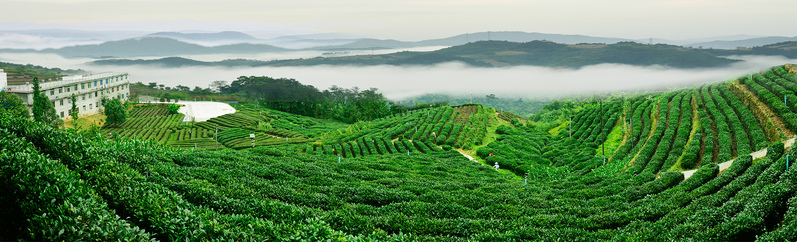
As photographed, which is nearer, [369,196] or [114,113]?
[369,196]

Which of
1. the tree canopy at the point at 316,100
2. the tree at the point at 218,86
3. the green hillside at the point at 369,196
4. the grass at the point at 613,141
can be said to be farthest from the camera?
the tree at the point at 218,86

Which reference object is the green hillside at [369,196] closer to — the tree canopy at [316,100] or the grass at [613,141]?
the grass at [613,141]

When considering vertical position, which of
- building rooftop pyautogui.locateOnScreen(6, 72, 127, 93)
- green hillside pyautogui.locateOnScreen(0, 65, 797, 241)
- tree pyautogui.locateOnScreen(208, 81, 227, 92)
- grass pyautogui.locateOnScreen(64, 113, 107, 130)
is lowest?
grass pyautogui.locateOnScreen(64, 113, 107, 130)

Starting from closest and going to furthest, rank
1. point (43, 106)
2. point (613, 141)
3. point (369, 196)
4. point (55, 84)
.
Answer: point (369, 196) → point (613, 141) → point (43, 106) → point (55, 84)

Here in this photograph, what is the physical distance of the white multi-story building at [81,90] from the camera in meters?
70.7

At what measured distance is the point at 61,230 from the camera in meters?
8.45

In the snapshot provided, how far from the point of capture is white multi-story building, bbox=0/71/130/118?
70.7 m

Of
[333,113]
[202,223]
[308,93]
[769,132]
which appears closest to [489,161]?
[769,132]

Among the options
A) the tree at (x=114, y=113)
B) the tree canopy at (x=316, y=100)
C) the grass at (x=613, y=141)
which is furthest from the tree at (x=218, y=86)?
the grass at (x=613, y=141)

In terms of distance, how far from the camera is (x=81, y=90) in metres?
82.4

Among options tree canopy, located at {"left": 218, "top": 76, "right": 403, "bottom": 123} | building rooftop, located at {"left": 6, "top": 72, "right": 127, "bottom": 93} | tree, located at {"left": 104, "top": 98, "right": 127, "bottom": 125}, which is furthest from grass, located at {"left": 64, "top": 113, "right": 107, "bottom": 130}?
tree canopy, located at {"left": 218, "top": 76, "right": 403, "bottom": 123}

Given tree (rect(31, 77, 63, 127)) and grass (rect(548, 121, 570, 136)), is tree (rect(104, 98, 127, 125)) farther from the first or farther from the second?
grass (rect(548, 121, 570, 136))

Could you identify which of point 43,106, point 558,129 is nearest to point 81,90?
point 43,106

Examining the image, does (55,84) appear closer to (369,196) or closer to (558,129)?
(558,129)
